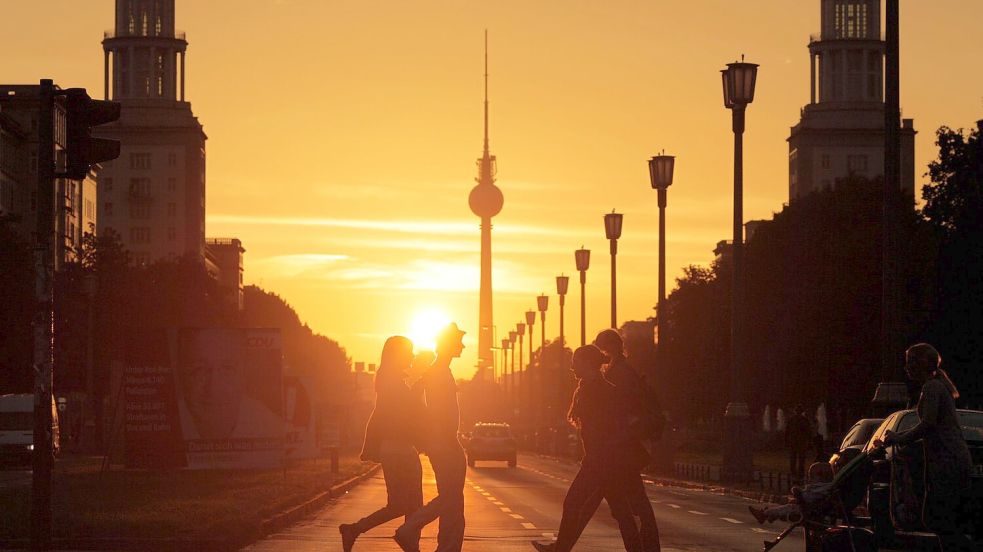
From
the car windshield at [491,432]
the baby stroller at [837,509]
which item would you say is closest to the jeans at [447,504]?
the baby stroller at [837,509]

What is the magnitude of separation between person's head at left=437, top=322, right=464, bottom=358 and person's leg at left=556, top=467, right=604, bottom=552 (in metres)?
1.49

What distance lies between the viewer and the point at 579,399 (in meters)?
15.5

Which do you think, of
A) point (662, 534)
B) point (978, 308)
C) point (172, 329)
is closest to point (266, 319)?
point (978, 308)

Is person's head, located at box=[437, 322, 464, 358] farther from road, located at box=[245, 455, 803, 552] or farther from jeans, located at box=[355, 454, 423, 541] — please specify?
road, located at box=[245, 455, 803, 552]

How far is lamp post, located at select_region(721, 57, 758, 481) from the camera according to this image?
125ft

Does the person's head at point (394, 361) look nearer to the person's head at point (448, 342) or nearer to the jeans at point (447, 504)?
the person's head at point (448, 342)

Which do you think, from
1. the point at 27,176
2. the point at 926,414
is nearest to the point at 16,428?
the point at 926,414

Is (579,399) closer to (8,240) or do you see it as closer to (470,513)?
(470,513)

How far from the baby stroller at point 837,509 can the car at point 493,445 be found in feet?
168

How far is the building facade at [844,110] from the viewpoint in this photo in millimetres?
178125

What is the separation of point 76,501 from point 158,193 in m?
156

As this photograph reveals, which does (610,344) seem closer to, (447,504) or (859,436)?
(447,504)

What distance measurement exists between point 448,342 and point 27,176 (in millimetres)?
110062

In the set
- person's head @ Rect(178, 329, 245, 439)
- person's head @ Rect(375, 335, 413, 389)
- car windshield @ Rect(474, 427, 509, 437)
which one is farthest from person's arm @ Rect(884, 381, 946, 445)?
car windshield @ Rect(474, 427, 509, 437)
